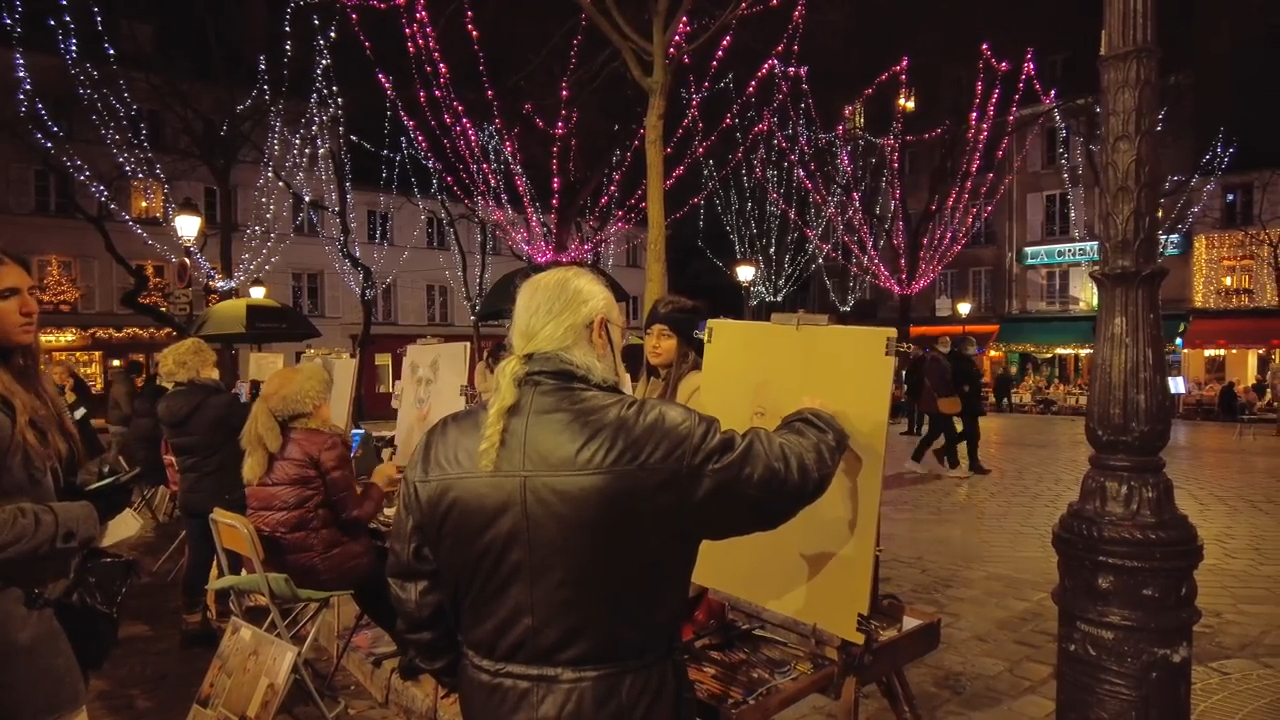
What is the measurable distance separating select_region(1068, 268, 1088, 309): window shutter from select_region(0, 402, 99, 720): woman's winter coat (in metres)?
32.4

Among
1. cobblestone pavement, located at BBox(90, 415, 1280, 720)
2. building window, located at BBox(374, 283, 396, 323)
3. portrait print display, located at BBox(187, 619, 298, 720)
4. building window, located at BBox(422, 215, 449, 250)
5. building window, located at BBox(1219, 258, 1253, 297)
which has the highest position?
building window, located at BBox(422, 215, 449, 250)

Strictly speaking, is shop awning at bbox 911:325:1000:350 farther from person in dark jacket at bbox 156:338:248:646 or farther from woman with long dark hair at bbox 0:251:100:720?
woman with long dark hair at bbox 0:251:100:720

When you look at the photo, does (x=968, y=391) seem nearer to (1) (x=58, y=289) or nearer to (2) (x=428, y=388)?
(2) (x=428, y=388)

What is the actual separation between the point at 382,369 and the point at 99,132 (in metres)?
11.9

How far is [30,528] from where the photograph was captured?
2008mm

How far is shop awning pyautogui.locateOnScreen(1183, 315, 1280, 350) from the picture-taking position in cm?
2544

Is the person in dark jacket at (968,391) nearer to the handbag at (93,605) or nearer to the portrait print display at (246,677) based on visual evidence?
the portrait print display at (246,677)

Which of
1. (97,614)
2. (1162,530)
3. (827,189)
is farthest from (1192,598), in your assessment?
(827,189)

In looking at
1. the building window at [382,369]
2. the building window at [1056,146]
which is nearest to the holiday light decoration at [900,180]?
the building window at [1056,146]

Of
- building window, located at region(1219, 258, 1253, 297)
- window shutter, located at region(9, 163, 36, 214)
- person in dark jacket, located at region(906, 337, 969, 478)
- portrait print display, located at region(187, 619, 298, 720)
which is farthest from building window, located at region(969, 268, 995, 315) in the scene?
portrait print display, located at region(187, 619, 298, 720)

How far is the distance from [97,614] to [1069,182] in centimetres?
3256

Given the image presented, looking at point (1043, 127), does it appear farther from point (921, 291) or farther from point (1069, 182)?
point (921, 291)

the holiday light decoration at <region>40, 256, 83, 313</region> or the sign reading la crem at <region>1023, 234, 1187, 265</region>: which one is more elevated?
the sign reading la crem at <region>1023, 234, 1187, 265</region>

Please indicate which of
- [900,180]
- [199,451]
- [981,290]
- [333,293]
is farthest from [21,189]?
[981,290]
